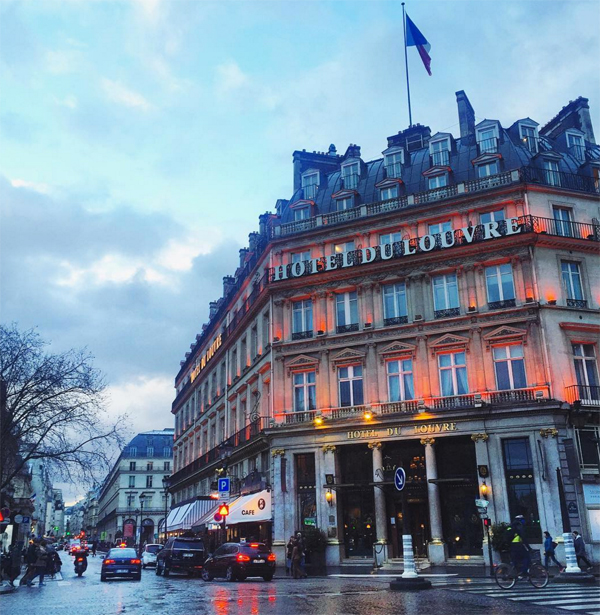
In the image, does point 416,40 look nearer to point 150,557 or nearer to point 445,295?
point 445,295

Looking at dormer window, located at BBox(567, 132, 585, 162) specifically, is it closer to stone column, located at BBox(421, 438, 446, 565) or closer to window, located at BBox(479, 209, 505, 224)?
window, located at BBox(479, 209, 505, 224)

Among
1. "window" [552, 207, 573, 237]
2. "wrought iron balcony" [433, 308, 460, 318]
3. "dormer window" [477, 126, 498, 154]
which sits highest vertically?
"dormer window" [477, 126, 498, 154]

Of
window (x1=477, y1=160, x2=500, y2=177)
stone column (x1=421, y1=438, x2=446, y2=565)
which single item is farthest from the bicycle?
window (x1=477, y1=160, x2=500, y2=177)

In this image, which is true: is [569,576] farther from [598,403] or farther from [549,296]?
[549,296]

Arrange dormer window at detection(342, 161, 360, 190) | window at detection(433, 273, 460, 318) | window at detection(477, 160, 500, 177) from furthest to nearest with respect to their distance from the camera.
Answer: dormer window at detection(342, 161, 360, 190), window at detection(477, 160, 500, 177), window at detection(433, 273, 460, 318)

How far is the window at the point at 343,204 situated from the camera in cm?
4053

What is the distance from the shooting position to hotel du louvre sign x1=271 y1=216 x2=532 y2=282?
34156 millimetres

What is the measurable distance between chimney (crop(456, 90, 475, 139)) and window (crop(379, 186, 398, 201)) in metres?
5.84

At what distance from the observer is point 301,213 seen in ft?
138

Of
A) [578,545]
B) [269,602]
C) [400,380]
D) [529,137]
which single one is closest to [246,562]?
[269,602]

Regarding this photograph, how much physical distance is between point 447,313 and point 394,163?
427 inches

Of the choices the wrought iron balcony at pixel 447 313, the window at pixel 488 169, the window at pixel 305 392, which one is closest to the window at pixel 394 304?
the wrought iron balcony at pixel 447 313

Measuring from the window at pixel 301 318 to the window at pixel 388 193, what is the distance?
7331 millimetres

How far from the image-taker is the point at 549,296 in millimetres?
33469
